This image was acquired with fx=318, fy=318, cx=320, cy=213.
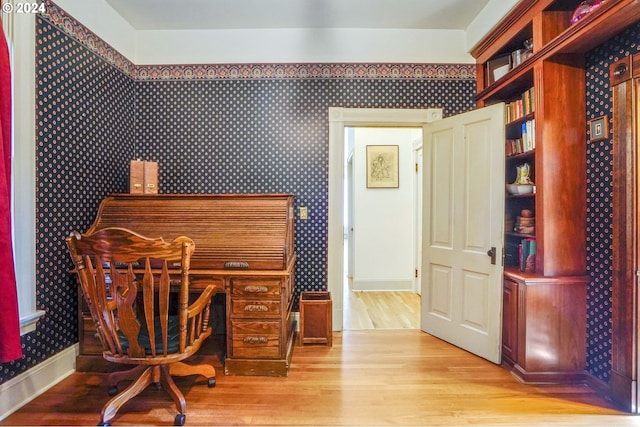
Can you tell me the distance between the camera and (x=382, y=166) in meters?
4.58

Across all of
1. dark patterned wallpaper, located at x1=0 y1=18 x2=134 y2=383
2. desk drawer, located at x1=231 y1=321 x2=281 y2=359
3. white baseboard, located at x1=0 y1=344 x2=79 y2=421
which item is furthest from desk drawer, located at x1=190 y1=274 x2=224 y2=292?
white baseboard, located at x1=0 y1=344 x2=79 y2=421

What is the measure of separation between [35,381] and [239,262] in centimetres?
143

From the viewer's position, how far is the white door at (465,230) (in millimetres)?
2430

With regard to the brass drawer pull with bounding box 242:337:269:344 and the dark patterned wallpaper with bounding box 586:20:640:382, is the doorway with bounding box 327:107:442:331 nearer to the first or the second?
the brass drawer pull with bounding box 242:337:269:344

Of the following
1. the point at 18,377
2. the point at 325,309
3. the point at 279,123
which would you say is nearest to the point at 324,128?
the point at 279,123

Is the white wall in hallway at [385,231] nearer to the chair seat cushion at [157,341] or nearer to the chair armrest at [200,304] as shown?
the chair armrest at [200,304]

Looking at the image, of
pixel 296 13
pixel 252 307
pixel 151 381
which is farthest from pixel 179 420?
pixel 296 13

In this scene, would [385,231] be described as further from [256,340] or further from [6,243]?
[6,243]

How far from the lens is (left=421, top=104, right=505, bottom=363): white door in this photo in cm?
243

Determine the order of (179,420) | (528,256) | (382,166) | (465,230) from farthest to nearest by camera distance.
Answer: (382,166) < (465,230) < (528,256) < (179,420)

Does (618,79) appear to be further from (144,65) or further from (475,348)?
(144,65)

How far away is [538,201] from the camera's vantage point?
87.3 inches

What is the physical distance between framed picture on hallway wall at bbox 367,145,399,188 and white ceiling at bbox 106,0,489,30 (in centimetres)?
180

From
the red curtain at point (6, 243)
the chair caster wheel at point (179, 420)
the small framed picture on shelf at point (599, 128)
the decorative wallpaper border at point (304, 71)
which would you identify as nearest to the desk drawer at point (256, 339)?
the chair caster wheel at point (179, 420)
